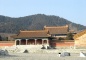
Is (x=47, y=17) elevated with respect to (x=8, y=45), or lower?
elevated

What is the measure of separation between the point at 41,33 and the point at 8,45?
24.9 feet

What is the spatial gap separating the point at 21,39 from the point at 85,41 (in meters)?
14.4

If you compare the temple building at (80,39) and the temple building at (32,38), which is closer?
the temple building at (80,39)

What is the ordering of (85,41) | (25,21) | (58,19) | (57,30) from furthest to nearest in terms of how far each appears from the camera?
(58,19), (25,21), (57,30), (85,41)

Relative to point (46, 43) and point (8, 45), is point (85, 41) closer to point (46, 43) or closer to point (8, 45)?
point (46, 43)

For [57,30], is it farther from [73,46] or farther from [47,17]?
[47,17]

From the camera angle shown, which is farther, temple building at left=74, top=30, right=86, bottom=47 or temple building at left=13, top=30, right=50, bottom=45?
temple building at left=13, top=30, right=50, bottom=45

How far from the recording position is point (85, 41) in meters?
53.6

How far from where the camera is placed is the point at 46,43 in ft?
196

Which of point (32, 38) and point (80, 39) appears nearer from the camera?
point (80, 39)

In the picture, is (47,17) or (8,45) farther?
(47,17)

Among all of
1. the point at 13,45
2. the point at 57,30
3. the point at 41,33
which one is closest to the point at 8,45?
the point at 13,45

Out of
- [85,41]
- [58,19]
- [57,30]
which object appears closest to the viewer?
[85,41]

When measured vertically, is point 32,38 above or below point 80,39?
above
